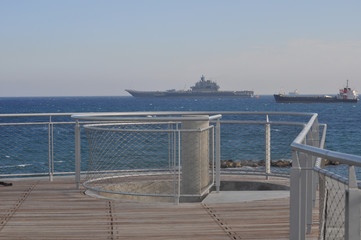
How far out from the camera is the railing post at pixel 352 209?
6.83 ft

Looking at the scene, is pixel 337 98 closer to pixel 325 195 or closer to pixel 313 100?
pixel 313 100

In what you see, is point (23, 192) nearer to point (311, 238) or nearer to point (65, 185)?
point (65, 185)

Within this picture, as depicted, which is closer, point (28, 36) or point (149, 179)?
point (149, 179)

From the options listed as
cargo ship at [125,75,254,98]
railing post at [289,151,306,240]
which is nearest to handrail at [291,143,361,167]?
railing post at [289,151,306,240]

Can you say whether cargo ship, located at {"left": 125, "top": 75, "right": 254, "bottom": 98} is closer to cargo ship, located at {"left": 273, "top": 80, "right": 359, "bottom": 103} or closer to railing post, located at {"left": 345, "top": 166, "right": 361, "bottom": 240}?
cargo ship, located at {"left": 273, "top": 80, "right": 359, "bottom": 103}

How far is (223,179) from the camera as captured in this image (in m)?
7.08

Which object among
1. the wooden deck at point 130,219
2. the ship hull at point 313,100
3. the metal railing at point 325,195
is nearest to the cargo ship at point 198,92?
the ship hull at point 313,100

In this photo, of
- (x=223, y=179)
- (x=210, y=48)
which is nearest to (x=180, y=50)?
(x=210, y=48)

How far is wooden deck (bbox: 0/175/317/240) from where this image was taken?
4.14 meters

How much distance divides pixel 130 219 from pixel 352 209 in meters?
2.79

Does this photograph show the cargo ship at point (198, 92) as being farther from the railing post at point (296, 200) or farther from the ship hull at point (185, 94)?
the railing post at point (296, 200)

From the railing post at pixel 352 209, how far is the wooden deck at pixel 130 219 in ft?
6.38

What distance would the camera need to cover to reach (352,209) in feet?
6.84

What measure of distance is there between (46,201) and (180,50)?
126ft
